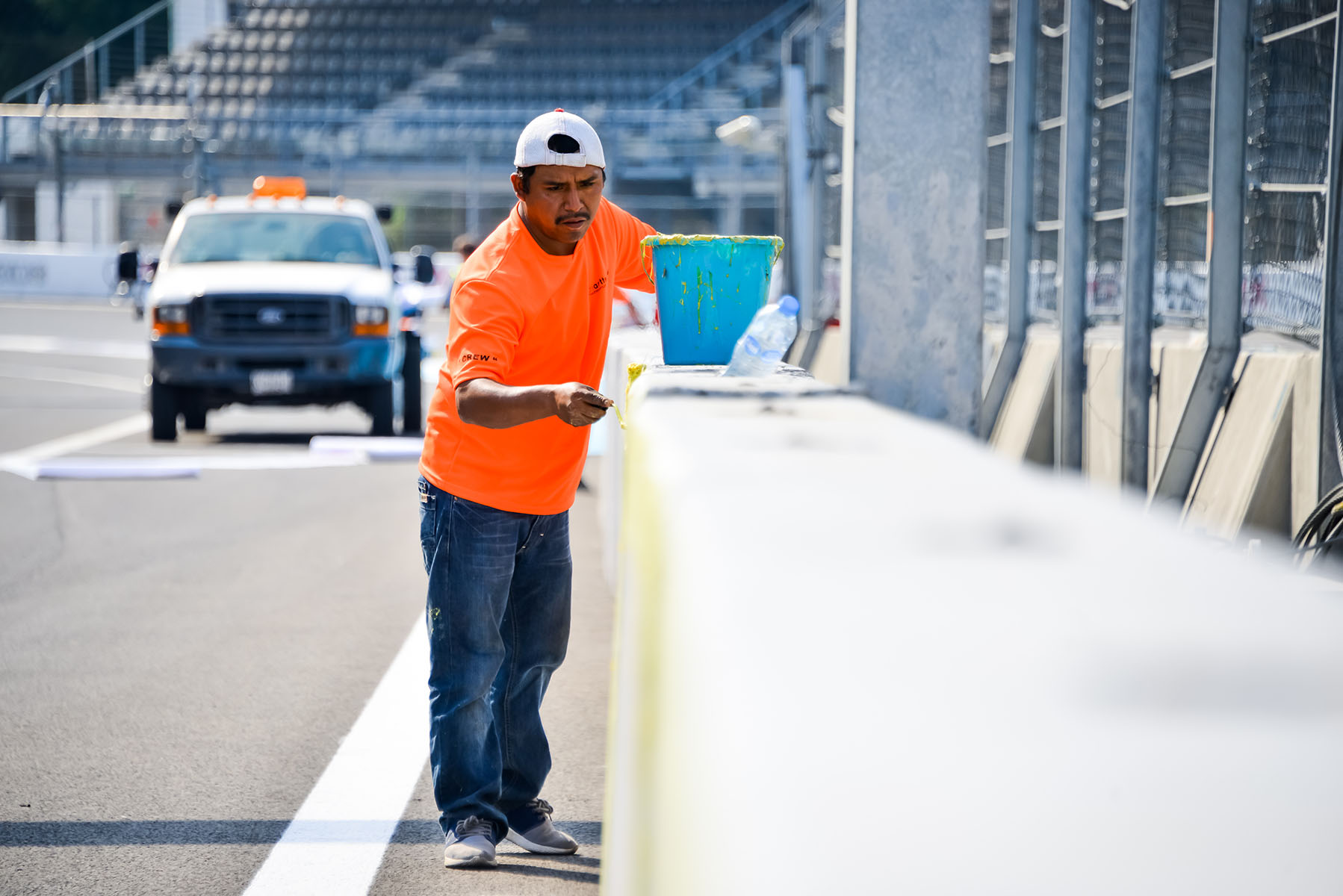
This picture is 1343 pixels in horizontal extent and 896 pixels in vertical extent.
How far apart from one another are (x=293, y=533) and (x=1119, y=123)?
17.3 feet

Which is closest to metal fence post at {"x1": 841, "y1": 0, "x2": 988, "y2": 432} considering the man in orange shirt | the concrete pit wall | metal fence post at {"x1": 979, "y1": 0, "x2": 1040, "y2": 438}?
the man in orange shirt

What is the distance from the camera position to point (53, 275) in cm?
3772

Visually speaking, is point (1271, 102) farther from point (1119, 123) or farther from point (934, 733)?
point (934, 733)

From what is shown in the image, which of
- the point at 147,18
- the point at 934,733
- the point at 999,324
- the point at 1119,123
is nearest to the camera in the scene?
the point at 934,733

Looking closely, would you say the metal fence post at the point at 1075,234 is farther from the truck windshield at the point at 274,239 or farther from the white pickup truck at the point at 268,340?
the truck windshield at the point at 274,239

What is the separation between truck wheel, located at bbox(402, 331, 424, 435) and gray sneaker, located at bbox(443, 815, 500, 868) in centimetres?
1085

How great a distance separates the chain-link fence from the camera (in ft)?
19.8

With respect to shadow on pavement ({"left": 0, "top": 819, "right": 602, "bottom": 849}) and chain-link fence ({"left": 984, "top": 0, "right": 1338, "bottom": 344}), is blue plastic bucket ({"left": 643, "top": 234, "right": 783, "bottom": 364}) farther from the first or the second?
shadow on pavement ({"left": 0, "top": 819, "right": 602, "bottom": 849})

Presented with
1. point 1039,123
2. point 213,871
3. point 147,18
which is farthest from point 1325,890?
point 147,18

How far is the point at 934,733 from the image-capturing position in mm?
1261

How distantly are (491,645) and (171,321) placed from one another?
10646 mm

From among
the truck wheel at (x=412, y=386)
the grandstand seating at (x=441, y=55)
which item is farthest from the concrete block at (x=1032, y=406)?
the grandstand seating at (x=441, y=55)

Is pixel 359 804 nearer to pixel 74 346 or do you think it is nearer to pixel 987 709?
pixel 987 709

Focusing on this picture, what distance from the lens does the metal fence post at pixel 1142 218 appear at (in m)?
7.43
